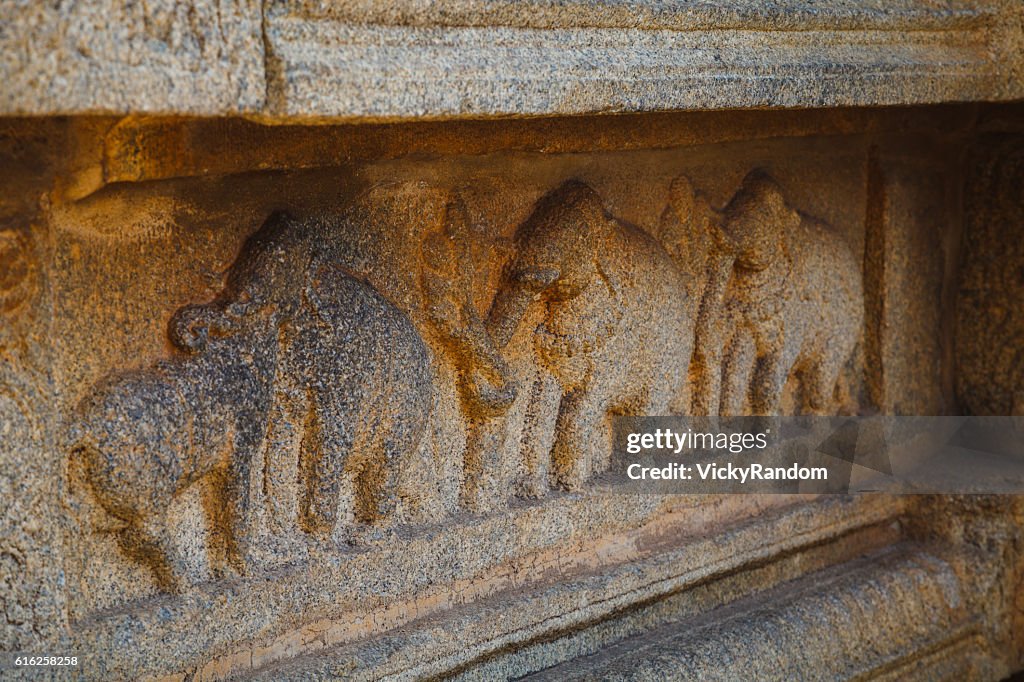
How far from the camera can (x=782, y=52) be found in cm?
191

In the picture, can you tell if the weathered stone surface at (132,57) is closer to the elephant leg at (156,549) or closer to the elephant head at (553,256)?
the elephant leg at (156,549)

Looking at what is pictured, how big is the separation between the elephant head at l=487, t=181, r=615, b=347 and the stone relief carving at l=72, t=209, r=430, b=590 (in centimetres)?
23

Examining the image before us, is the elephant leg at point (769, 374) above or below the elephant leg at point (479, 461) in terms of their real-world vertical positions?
above

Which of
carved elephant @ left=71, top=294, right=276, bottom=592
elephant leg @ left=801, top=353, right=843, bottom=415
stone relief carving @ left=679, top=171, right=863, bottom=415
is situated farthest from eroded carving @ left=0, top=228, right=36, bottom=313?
elephant leg @ left=801, top=353, right=843, bottom=415

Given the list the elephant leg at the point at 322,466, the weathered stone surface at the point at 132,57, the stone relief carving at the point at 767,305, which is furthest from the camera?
the stone relief carving at the point at 767,305

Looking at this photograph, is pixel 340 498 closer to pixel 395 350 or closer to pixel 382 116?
pixel 395 350

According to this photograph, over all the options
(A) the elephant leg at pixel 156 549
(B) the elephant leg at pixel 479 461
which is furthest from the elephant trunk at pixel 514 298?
(A) the elephant leg at pixel 156 549

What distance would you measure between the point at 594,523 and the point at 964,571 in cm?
119

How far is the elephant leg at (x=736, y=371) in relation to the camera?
2.72 m

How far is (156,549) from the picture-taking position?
182 cm

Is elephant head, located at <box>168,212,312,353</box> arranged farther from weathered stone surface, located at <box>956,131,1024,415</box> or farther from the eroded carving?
weathered stone surface, located at <box>956,131,1024,415</box>

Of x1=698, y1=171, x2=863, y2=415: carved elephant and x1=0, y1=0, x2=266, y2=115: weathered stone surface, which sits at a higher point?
x1=0, y1=0, x2=266, y2=115: weathered stone surface

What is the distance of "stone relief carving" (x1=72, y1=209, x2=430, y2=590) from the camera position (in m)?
1.74

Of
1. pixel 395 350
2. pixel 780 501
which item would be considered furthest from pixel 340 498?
pixel 780 501
